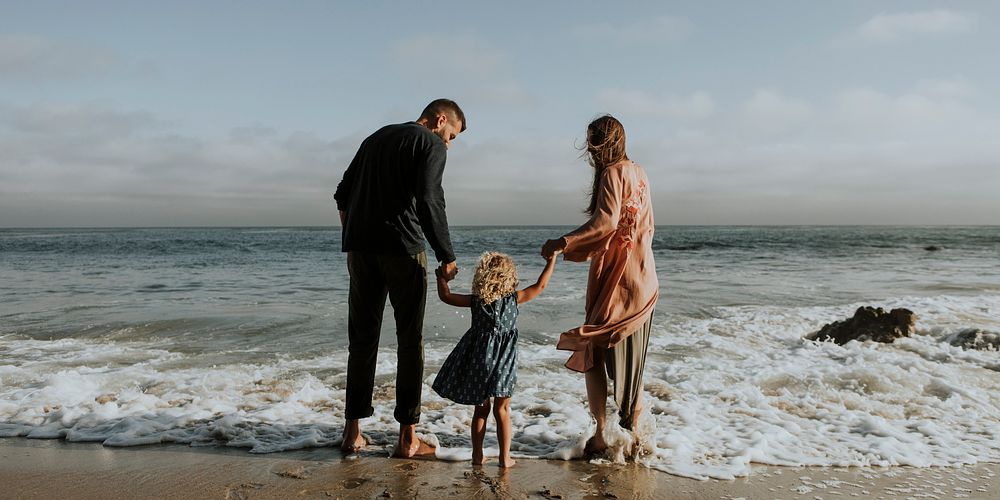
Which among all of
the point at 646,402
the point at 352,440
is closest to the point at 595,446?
the point at 646,402

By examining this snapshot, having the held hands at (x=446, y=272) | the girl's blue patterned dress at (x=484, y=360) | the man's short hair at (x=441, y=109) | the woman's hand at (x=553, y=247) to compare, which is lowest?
the girl's blue patterned dress at (x=484, y=360)

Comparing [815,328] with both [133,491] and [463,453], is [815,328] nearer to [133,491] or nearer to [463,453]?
[463,453]

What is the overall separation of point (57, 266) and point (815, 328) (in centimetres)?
2100

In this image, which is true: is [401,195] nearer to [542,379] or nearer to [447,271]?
[447,271]

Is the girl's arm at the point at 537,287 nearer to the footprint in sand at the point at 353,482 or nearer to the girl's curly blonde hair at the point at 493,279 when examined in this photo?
the girl's curly blonde hair at the point at 493,279

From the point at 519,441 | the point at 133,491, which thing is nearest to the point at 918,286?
the point at 519,441

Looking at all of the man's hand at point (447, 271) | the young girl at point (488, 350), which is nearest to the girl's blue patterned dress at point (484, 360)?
the young girl at point (488, 350)

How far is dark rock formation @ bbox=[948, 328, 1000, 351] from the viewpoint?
7003 mm

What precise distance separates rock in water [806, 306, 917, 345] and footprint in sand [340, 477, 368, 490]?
249 inches

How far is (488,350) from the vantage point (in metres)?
3.41

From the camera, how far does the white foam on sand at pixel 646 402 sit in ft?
12.9

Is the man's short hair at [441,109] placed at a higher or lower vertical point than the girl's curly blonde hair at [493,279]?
higher

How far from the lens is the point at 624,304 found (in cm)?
356

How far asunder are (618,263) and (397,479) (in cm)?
161
